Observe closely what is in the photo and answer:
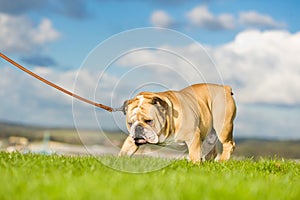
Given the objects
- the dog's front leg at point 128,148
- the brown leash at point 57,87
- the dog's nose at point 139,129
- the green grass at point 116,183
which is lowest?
the green grass at point 116,183

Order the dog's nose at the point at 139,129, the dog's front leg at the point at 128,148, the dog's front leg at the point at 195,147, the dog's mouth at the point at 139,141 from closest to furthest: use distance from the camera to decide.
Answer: the dog's nose at the point at 139,129 < the dog's mouth at the point at 139,141 < the dog's front leg at the point at 128,148 < the dog's front leg at the point at 195,147

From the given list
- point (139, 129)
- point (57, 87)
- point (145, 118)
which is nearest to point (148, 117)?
point (145, 118)

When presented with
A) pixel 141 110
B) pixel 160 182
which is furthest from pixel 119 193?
pixel 141 110

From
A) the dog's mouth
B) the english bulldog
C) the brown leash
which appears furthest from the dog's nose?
the brown leash

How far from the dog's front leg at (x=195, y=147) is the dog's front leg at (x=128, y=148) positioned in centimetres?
84

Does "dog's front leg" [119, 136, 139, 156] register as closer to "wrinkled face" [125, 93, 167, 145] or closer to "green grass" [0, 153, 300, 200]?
"wrinkled face" [125, 93, 167, 145]

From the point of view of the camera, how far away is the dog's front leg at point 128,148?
8.40 metres

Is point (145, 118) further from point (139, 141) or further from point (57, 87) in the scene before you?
point (57, 87)

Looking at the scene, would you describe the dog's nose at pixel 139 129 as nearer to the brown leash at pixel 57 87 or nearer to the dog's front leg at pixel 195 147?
the brown leash at pixel 57 87

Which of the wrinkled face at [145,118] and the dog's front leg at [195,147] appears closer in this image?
the wrinkled face at [145,118]

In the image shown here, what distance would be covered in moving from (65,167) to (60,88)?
1.75m

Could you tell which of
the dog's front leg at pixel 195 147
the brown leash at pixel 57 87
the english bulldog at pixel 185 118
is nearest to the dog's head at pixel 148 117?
the english bulldog at pixel 185 118

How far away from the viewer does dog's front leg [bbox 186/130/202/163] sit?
8594 millimetres

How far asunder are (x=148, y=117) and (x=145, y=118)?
0.07m
